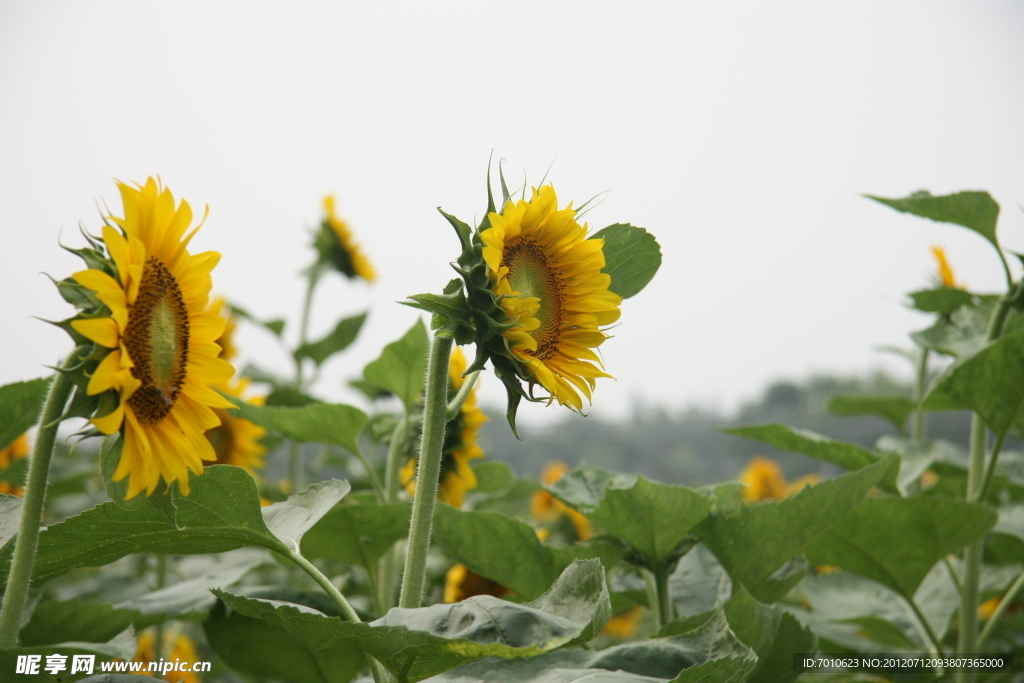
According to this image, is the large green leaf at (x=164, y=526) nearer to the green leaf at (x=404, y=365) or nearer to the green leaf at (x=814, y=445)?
the green leaf at (x=404, y=365)

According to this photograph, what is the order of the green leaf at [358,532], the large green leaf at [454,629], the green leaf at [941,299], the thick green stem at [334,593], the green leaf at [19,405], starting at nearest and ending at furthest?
the large green leaf at [454,629], the thick green stem at [334,593], the green leaf at [19,405], the green leaf at [358,532], the green leaf at [941,299]

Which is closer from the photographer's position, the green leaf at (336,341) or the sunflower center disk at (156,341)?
the sunflower center disk at (156,341)

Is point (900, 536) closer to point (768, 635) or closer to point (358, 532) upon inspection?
point (768, 635)

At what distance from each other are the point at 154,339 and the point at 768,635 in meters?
0.83

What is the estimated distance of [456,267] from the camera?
2.92ft

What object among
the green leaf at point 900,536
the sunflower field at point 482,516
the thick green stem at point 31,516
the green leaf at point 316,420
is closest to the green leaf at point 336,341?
the sunflower field at point 482,516

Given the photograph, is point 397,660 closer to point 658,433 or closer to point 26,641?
point 26,641

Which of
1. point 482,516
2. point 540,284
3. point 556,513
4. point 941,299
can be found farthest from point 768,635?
point 556,513

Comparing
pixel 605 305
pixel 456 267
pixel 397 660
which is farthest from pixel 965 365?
pixel 397 660

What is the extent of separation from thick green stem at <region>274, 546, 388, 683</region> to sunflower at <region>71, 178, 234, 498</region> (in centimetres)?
17

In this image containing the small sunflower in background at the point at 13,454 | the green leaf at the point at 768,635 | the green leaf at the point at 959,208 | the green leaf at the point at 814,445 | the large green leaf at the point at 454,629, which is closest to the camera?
the large green leaf at the point at 454,629

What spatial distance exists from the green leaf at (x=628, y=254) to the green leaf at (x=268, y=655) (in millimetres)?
678

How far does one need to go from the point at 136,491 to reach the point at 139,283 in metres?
0.21

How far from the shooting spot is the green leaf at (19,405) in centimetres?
121
